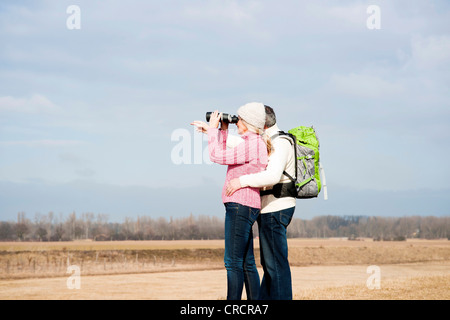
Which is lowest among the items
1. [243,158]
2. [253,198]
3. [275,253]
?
[275,253]

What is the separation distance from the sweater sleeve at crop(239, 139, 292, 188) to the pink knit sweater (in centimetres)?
9

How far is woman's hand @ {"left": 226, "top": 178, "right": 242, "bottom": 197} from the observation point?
5.78 m

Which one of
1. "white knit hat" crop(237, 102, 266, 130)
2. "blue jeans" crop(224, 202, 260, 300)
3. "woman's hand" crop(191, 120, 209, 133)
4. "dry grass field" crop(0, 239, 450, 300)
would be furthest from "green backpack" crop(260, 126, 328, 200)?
"dry grass field" crop(0, 239, 450, 300)

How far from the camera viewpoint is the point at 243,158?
5.88 meters

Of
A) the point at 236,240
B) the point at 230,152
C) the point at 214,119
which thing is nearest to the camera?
the point at 236,240

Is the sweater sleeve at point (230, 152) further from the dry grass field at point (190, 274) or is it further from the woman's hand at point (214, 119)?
the dry grass field at point (190, 274)

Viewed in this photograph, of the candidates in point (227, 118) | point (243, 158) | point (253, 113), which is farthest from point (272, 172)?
point (227, 118)

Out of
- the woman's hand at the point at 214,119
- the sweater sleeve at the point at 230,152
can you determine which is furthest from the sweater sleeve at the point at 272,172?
the woman's hand at the point at 214,119

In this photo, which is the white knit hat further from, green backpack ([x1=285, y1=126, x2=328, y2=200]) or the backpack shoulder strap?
green backpack ([x1=285, y1=126, x2=328, y2=200])

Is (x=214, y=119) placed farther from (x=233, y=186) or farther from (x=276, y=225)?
(x=276, y=225)

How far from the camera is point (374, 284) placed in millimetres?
16656

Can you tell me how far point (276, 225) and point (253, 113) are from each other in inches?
51.8
